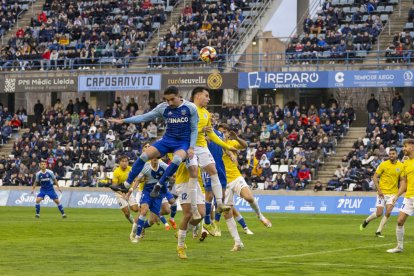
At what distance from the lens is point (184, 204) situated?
17.7 meters

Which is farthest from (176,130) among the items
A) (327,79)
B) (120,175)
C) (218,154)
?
(327,79)

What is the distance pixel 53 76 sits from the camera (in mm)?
60031

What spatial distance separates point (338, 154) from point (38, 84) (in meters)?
20.9

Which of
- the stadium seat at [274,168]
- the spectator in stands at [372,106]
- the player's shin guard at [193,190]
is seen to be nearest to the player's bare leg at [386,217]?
the player's shin guard at [193,190]

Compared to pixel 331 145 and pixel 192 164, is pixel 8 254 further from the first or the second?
pixel 331 145

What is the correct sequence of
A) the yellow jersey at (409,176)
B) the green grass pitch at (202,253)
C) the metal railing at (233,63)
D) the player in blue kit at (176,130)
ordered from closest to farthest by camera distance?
the green grass pitch at (202,253), the player in blue kit at (176,130), the yellow jersey at (409,176), the metal railing at (233,63)

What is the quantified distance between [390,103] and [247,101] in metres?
8.77

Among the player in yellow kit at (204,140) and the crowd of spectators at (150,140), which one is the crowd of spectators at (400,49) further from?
the player in yellow kit at (204,140)

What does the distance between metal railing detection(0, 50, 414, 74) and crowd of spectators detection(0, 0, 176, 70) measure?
9 cm

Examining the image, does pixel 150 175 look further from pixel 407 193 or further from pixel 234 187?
pixel 407 193

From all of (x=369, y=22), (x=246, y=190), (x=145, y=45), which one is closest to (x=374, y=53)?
(x=369, y=22)

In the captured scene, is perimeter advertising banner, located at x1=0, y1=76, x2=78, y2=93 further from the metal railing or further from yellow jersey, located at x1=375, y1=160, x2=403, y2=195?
yellow jersey, located at x1=375, y1=160, x2=403, y2=195

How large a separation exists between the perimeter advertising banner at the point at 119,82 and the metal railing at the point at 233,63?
103cm

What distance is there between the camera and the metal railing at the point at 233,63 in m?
52.4
